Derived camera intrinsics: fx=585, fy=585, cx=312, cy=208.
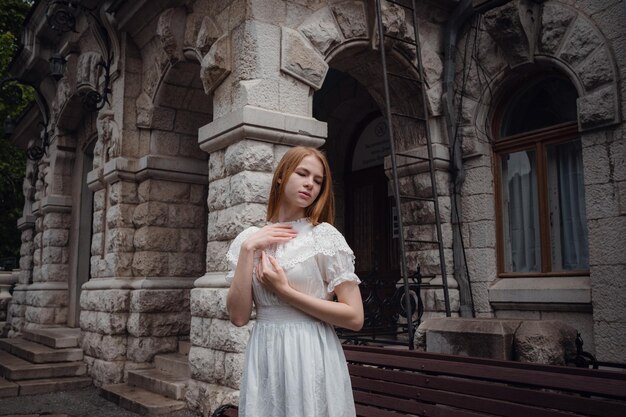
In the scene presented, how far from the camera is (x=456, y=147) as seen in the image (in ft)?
25.1

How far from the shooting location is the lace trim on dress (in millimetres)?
2299

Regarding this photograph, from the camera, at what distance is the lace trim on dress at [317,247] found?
2.30 m

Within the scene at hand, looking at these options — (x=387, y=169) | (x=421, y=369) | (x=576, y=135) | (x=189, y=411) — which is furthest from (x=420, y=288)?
(x=421, y=369)

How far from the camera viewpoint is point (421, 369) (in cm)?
359

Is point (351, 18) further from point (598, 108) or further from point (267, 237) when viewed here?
point (267, 237)

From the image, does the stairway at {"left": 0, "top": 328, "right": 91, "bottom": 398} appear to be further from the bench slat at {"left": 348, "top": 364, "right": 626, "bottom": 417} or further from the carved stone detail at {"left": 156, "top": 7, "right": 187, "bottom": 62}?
the bench slat at {"left": 348, "top": 364, "right": 626, "bottom": 417}

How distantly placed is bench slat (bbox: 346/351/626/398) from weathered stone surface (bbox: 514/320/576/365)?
64cm

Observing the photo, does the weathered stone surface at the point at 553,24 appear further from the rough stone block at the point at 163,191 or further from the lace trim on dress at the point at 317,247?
the lace trim on dress at the point at 317,247

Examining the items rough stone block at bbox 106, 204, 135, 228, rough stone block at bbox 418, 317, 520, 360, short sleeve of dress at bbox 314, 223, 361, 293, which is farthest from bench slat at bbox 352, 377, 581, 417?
rough stone block at bbox 106, 204, 135, 228

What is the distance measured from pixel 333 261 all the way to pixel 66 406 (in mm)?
6460

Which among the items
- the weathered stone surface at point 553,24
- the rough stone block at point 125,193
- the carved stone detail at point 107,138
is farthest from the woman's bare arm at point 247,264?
the carved stone detail at point 107,138

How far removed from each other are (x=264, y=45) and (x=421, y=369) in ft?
12.7

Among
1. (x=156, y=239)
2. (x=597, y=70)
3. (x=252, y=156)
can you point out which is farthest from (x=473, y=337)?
(x=156, y=239)

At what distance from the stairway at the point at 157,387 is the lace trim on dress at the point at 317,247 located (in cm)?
476
